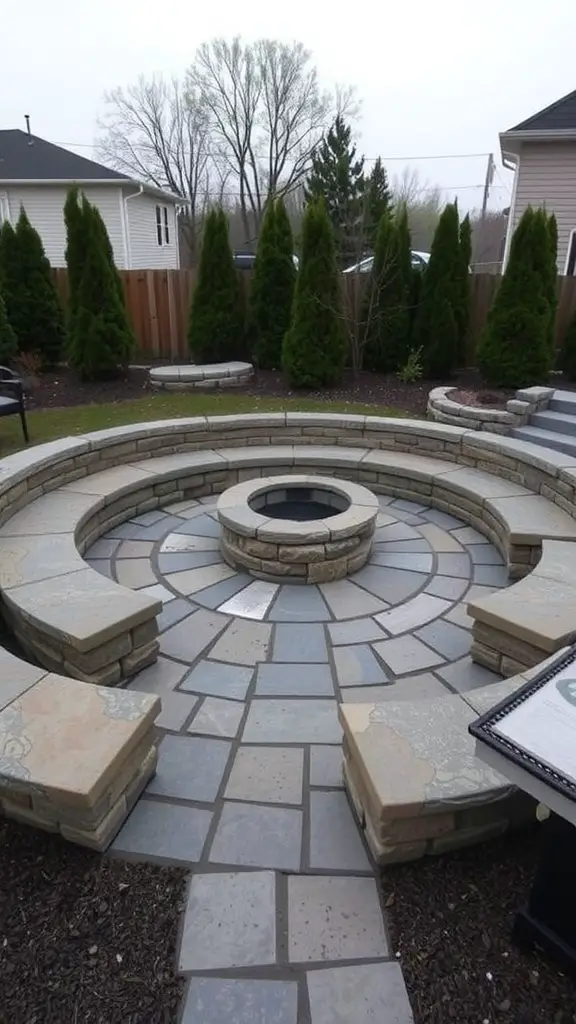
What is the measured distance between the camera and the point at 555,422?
5492 mm

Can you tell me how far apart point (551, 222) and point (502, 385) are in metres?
→ 1.81

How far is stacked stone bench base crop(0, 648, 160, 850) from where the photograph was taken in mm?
1612

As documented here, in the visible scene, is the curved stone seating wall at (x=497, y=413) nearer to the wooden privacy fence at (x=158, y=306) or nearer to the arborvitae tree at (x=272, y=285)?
the arborvitae tree at (x=272, y=285)

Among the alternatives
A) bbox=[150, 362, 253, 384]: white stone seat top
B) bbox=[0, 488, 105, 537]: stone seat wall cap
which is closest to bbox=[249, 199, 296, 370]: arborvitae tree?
bbox=[150, 362, 253, 384]: white stone seat top

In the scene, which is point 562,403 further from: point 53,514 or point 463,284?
point 53,514

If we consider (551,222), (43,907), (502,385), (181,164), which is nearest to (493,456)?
(502,385)

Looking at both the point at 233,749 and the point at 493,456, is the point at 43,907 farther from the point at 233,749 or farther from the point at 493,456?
the point at 493,456

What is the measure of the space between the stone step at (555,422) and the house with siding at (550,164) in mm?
5487

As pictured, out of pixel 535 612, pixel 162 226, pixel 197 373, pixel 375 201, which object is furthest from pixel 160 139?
pixel 535 612

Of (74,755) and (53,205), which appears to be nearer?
(74,755)

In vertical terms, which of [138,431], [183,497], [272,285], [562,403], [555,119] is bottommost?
[183,497]

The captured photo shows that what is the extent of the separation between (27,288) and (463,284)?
19.3ft

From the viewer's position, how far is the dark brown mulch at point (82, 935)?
136 cm

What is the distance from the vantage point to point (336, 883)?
1652 millimetres
